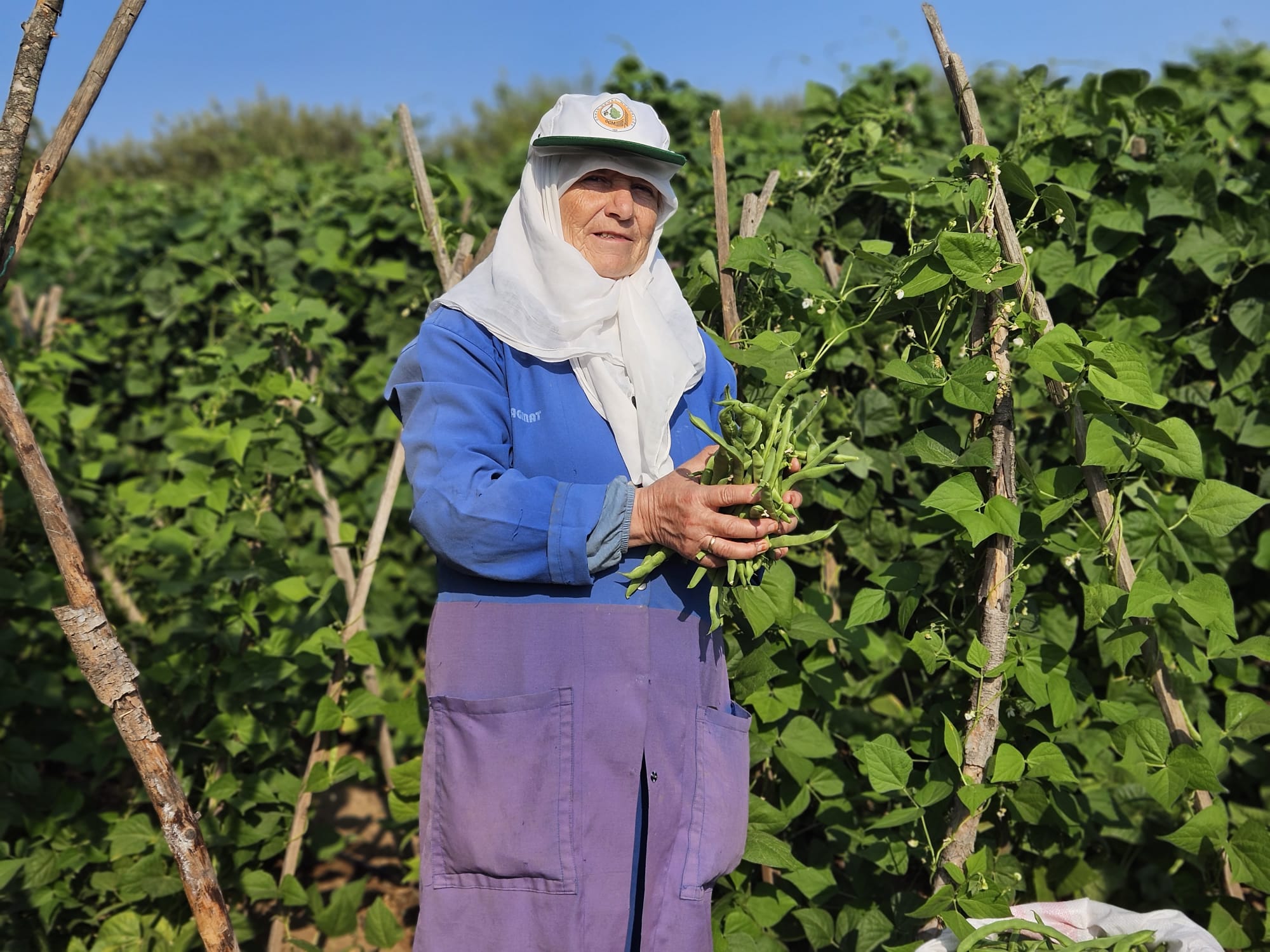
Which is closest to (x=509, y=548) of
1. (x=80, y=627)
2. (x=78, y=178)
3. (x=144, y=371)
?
(x=80, y=627)

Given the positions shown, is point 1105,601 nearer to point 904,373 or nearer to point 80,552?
point 904,373

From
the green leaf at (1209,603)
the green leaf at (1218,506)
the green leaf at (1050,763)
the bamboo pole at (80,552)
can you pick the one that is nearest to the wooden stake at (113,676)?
the bamboo pole at (80,552)

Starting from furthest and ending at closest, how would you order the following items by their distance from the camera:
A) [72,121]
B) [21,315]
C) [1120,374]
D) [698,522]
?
[21,315] < [1120,374] < [72,121] < [698,522]

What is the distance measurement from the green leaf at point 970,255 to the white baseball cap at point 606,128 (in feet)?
1.77

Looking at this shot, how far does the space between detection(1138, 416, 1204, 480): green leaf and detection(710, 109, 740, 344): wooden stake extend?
3.02 ft

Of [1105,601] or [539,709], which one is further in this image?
[1105,601]

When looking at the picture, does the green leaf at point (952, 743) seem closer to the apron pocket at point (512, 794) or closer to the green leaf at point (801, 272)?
the apron pocket at point (512, 794)

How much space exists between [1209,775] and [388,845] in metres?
2.73

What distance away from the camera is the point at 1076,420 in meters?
2.19

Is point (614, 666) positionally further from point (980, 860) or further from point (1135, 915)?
point (1135, 915)

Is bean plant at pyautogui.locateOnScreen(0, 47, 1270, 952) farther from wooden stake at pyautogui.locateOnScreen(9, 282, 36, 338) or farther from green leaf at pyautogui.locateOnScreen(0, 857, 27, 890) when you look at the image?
wooden stake at pyautogui.locateOnScreen(9, 282, 36, 338)

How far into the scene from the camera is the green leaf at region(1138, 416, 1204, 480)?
6.88 ft

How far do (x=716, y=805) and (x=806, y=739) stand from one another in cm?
71

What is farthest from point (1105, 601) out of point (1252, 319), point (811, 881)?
point (1252, 319)
